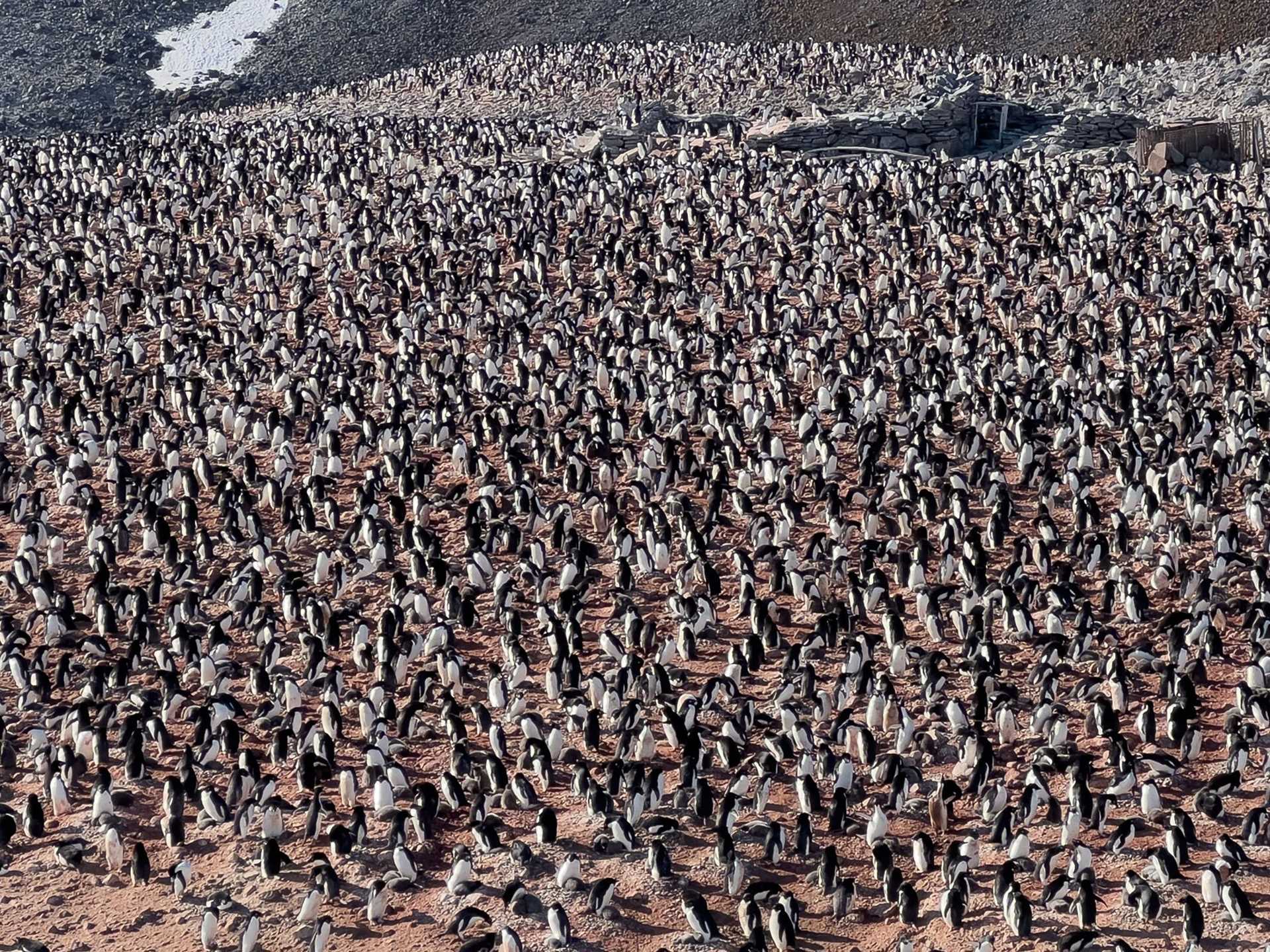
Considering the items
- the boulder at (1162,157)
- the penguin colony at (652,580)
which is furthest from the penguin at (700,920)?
the boulder at (1162,157)

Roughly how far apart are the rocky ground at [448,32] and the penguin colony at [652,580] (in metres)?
24.6

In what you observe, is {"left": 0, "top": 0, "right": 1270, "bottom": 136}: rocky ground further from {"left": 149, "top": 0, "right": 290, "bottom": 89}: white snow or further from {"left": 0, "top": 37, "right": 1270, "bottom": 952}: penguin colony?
{"left": 0, "top": 37, "right": 1270, "bottom": 952}: penguin colony

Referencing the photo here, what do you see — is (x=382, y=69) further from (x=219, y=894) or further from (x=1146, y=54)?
(x=219, y=894)

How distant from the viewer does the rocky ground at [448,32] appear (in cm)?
5497

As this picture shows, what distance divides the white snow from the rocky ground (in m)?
0.64

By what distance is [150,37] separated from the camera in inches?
2630

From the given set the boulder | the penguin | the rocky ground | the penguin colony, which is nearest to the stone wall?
the boulder

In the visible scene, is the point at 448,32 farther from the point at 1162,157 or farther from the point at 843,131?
the point at 1162,157

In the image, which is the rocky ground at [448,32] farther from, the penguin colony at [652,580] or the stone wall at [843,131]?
the penguin colony at [652,580]

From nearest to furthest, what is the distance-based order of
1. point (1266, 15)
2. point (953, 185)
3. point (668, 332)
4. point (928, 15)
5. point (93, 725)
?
point (93, 725), point (668, 332), point (953, 185), point (1266, 15), point (928, 15)

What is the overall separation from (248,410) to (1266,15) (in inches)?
1642

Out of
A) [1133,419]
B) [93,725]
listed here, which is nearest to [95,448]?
[93,725]

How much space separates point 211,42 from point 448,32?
9.80 metres

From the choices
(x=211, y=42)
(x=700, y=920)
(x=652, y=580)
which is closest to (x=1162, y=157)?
(x=652, y=580)
